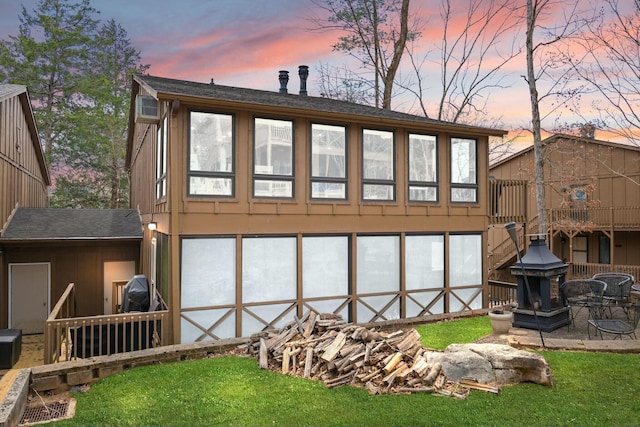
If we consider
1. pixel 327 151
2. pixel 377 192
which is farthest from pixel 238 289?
pixel 377 192

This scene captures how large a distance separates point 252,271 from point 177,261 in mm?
1620

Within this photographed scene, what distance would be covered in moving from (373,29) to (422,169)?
13564mm

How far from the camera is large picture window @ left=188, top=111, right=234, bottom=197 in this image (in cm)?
899

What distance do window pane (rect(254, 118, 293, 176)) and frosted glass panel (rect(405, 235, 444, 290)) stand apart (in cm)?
384

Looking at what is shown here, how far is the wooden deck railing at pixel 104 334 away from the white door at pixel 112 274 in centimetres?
686

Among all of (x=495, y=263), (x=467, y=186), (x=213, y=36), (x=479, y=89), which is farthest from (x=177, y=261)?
(x=479, y=89)

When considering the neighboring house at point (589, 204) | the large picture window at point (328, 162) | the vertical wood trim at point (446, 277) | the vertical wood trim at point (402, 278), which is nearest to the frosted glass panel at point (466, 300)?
the vertical wood trim at point (446, 277)

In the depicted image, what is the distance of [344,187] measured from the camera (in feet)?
34.6

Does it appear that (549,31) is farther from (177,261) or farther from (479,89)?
(177,261)

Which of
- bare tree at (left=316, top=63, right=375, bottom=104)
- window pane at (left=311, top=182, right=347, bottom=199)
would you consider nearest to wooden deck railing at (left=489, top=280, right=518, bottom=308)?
window pane at (left=311, top=182, right=347, bottom=199)

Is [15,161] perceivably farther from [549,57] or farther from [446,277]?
[549,57]

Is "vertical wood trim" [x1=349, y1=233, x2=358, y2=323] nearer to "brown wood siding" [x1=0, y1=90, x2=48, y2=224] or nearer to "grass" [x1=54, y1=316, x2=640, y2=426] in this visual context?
"grass" [x1=54, y1=316, x2=640, y2=426]

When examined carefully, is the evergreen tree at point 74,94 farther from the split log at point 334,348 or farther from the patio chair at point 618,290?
the patio chair at point 618,290

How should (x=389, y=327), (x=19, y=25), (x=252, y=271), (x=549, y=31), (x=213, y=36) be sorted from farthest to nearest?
1. (x=19, y=25)
2. (x=213, y=36)
3. (x=549, y=31)
4. (x=389, y=327)
5. (x=252, y=271)
